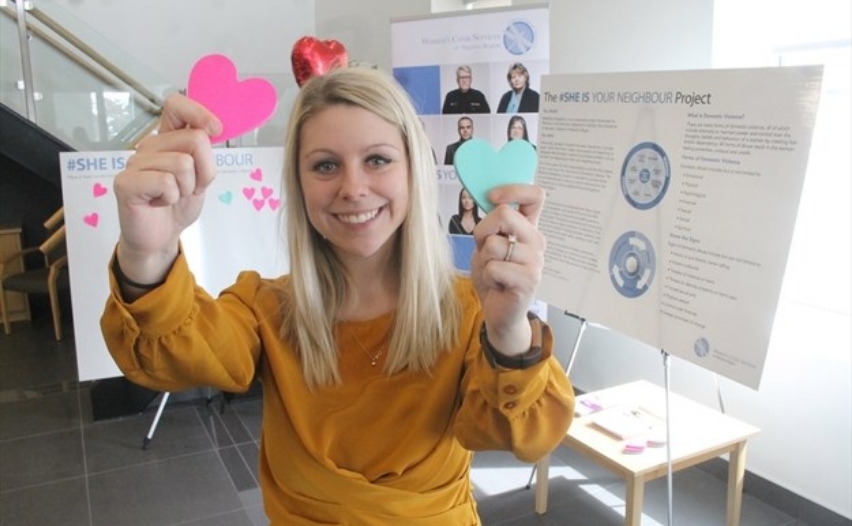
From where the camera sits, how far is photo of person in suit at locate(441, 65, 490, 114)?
11.3 feet

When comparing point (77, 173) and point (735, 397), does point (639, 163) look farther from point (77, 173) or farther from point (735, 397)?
point (77, 173)

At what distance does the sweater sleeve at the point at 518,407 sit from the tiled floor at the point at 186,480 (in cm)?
191

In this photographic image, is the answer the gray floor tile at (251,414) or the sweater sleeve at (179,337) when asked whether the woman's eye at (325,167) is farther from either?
the gray floor tile at (251,414)

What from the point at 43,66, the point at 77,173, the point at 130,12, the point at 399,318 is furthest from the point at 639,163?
the point at 130,12

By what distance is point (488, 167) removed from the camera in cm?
108

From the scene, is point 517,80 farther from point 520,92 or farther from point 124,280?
point 124,280

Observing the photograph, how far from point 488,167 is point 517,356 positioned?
302 mm

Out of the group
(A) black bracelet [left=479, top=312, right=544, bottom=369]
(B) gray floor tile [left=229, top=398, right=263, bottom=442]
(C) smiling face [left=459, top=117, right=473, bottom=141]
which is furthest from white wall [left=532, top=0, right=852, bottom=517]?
(B) gray floor tile [left=229, top=398, right=263, bottom=442]

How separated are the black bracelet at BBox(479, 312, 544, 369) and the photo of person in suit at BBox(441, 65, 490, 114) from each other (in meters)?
2.55

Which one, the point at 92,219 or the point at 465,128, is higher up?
the point at 465,128

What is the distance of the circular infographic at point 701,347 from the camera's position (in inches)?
A: 77.2

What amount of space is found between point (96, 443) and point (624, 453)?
274 centimetres

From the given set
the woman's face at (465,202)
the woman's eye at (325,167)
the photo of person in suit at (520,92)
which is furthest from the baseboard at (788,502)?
the woman's eye at (325,167)

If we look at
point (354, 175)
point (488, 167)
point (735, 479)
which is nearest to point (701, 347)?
point (735, 479)
